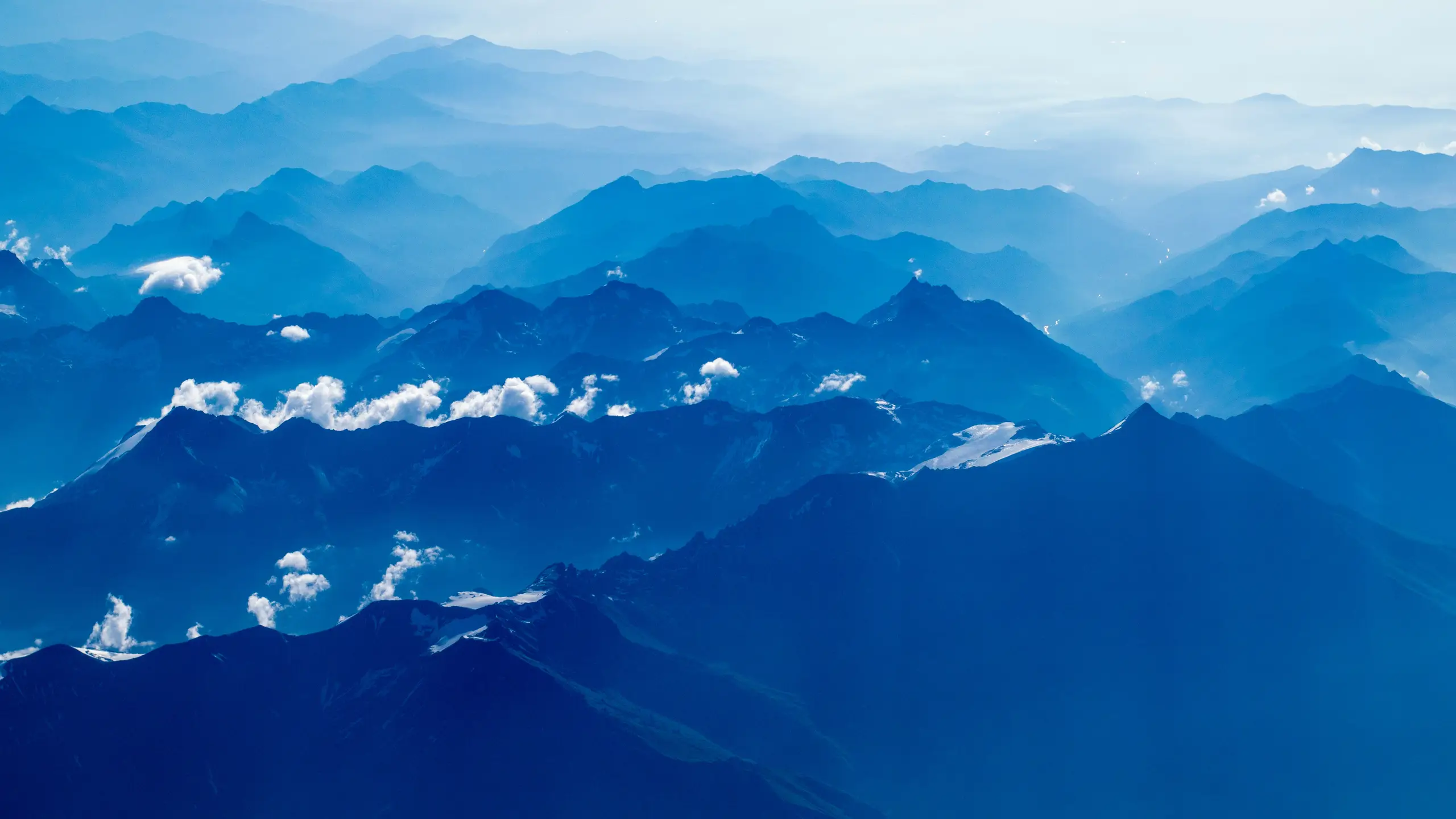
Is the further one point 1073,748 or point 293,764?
point 1073,748

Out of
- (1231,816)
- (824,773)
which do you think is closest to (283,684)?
(824,773)

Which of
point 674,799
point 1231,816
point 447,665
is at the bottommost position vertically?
point 1231,816

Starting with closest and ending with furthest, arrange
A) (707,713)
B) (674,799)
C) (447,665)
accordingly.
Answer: (674,799)
(447,665)
(707,713)

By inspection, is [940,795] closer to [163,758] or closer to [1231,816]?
[1231,816]

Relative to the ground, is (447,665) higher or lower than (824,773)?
higher

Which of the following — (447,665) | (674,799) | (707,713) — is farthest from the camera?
(707,713)

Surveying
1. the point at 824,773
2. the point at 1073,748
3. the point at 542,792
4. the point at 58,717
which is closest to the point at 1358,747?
the point at 1073,748

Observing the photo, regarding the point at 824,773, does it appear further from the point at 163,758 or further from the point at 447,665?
the point at 163,758
